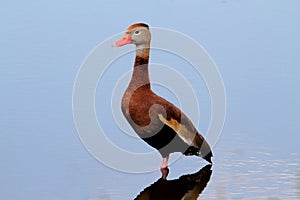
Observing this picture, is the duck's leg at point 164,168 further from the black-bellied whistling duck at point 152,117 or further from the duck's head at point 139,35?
the duck's head at point 139,35

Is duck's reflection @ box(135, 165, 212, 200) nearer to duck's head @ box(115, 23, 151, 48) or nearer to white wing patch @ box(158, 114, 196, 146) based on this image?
white wing patch @ box(158, 114, 196, 146)

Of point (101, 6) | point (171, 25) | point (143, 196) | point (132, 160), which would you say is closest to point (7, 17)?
point (101, 6)

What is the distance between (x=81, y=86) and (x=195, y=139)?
886 mm

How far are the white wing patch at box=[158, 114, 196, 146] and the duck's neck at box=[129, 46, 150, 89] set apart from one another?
188mm

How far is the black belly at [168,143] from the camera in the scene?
3320 millimetres

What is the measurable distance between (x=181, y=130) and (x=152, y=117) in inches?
6.1

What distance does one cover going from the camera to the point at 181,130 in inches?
132

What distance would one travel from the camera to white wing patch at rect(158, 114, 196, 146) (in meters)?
3.33

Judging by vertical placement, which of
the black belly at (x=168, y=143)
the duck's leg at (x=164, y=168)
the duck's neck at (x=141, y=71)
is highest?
the duck's neck at (x=141, y=71)

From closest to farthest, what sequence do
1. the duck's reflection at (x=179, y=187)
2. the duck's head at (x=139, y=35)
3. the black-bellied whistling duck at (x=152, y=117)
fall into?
the duck's reflection at (x=179, y=187) → the black-bellied whistling duck at (x=152, y=117) → the duck's head at (x=139, y=35)

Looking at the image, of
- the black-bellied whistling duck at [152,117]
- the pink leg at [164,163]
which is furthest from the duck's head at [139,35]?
the pink leg at [164,163]

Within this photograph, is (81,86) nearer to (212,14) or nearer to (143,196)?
(143,196)

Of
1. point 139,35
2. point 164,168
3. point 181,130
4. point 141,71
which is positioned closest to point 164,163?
point 164,168

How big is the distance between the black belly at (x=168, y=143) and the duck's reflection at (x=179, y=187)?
11cm
